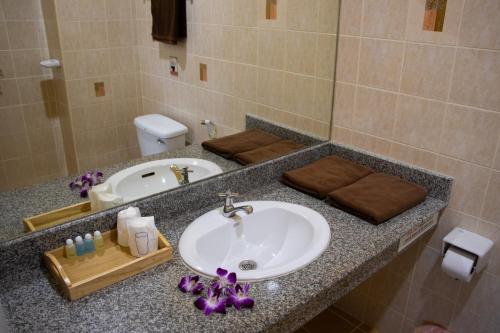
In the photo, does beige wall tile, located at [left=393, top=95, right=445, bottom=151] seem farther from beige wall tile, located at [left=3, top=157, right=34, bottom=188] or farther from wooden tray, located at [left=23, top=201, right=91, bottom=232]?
beige wall tile, located at [left=3, top=157, right=34, bottom=188]

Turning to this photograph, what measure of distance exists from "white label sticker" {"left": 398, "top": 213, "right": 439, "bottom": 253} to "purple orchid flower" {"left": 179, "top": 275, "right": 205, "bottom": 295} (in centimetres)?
73

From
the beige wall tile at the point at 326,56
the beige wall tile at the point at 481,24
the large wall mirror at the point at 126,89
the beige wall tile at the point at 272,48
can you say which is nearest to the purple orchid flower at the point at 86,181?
the large wall mirror at the point at 126,89

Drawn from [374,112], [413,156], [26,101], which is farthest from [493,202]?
[26,101]

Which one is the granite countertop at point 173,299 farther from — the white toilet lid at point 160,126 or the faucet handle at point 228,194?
the white toilet lid at point 160,126

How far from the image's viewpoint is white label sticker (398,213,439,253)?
1509 millimetres

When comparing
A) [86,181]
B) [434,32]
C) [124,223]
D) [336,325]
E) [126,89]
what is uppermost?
[434,32]

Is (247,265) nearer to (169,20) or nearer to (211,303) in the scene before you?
(211,303)

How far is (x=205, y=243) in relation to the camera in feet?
4.69

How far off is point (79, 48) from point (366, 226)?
107 centimetres

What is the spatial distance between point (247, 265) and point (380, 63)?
3.16 ft

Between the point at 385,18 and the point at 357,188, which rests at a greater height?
the point at 385,18

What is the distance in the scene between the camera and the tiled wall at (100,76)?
1161 millimetres

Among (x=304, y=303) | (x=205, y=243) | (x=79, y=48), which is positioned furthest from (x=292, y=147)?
(x=79, y=48)

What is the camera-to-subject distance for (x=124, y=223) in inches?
50.7
